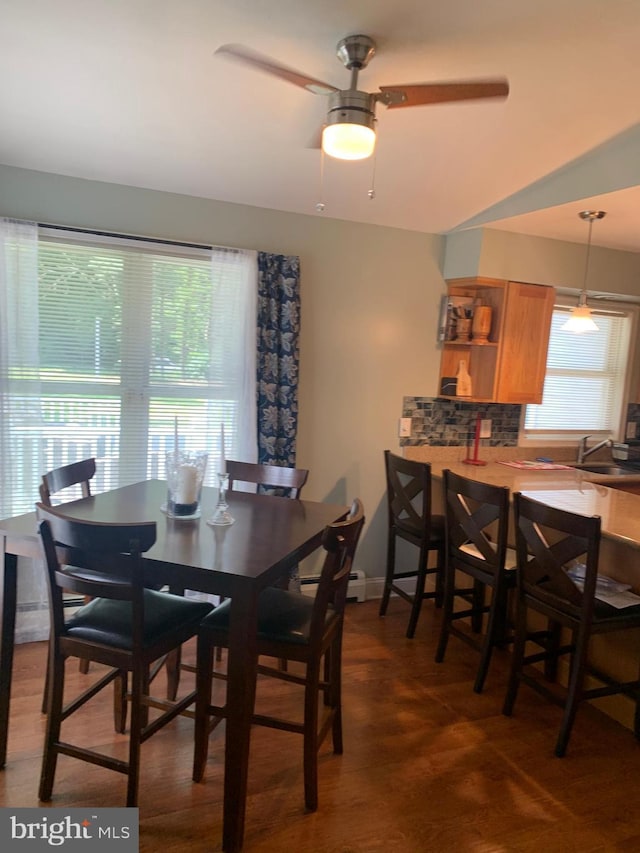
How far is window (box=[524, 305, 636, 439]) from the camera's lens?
13.7 feet

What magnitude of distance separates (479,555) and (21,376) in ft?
7.92

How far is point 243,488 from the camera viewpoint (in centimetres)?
315

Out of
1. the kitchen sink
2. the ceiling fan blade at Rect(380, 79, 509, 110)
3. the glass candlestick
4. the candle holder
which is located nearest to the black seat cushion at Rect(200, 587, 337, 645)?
the glass candlestick

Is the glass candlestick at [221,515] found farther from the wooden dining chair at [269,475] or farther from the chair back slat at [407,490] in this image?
the chair back slat at [407,490]

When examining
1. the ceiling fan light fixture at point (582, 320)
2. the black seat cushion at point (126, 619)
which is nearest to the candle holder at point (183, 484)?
the black seat cushion at point (126, 619)

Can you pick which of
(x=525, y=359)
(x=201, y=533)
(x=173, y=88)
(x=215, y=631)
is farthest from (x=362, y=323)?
(x=215, y=631)

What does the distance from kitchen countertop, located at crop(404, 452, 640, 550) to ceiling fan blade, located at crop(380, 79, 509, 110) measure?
163cm

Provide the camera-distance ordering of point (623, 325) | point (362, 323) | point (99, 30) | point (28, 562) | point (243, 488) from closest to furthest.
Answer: point (99, 30)
point (28, 562)
point (243, 488)
point (362, 323)
point (623, 325)

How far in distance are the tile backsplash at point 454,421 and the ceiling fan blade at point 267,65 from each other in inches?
86.4

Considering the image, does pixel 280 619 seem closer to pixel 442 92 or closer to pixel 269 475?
pixel 269 475

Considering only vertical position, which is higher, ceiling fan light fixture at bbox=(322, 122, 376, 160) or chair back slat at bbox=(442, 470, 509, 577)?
ceiling fan light fixture at bbox=(322, 122, 376, 160)

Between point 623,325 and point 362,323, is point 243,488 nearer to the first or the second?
point 362,323

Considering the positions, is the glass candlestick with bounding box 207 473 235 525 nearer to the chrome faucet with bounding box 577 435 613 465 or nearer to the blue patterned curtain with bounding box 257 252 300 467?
the blue patterned curtain with bounding box 257 252 300 467

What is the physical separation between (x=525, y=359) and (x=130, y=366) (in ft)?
7.82
